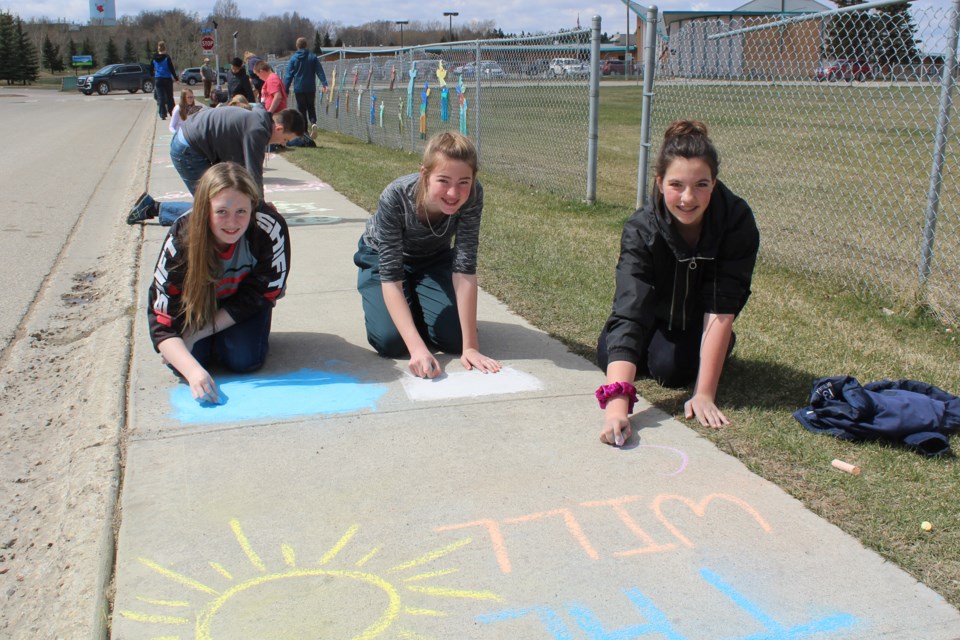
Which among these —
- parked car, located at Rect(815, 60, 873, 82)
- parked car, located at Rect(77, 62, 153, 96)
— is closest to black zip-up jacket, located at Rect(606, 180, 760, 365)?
parked car, located at Rect(815, 60, 873, 82)

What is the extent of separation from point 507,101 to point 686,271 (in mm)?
7338

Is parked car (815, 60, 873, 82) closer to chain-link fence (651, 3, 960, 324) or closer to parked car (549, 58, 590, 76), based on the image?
chain-link fence (651, 3, 960, 324)

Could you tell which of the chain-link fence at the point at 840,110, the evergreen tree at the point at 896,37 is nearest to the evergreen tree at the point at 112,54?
the chain-link fence at the point at 840,110

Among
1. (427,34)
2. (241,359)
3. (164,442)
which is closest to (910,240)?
(241,359)

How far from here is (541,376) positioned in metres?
4.06

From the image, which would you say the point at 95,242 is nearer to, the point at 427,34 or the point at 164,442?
the point at 164,442

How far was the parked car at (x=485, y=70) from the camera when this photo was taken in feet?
34.0

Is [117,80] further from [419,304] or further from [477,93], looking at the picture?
[419,304]

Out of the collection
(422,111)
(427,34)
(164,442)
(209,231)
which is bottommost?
(164,442)

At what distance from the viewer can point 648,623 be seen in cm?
224

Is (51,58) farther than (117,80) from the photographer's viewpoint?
Yes

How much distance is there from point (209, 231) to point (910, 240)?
6289 mm

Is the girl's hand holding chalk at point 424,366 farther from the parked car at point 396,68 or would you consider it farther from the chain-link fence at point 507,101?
the parked car at point 396,68

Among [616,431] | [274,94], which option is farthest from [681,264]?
[274,94]
